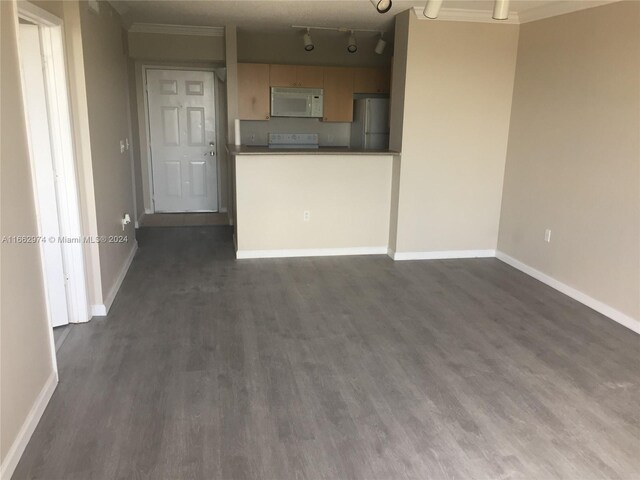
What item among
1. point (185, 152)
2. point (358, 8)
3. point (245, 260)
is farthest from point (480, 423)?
point (185, 152)

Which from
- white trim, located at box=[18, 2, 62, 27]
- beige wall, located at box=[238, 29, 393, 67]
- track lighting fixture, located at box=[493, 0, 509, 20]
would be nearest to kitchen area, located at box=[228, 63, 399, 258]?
beige wall, located at box=[238, 29, 393, 67]

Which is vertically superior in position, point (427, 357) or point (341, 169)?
point (341, 169)

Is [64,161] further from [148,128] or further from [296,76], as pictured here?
[296,76]

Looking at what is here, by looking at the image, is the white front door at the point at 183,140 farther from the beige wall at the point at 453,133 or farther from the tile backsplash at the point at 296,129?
the beige wall at the point at 453,133

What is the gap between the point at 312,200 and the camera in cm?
500

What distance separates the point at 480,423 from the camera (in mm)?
2381

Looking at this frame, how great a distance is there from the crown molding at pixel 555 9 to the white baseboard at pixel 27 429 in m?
4.30

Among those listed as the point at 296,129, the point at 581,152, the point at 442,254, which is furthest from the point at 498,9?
the point at 296,129

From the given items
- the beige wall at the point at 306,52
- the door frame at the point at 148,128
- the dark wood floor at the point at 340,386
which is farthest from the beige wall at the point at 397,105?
the door frame at the point at 148,128

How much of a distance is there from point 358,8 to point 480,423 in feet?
12.1

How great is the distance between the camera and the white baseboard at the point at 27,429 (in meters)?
1.95

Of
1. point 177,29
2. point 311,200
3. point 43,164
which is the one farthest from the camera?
point 177,29

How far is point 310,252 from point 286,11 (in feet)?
7.61

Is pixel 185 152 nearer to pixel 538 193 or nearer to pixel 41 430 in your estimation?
pixel 538 193
